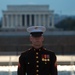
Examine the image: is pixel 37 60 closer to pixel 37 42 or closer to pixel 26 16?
pixel 37 42

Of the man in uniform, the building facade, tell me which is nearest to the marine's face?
the man in uniform

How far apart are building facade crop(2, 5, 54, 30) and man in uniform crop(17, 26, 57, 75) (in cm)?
5010

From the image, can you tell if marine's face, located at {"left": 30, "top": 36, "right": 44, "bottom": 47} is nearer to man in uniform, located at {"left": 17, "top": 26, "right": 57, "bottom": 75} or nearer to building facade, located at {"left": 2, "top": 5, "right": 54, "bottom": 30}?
man in uniform, located at {"left": 17, "top": 26, "right": 57, "bottom": 75}

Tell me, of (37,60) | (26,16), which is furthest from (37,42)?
(26,16)

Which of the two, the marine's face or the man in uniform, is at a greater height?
the marine's face

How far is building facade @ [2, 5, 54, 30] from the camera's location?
55.0 m

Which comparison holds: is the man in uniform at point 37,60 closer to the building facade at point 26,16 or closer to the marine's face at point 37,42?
the marine's face at point 37,42

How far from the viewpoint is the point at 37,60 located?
12.7 feet

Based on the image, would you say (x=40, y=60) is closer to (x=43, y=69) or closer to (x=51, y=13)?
(x=43, y=69)

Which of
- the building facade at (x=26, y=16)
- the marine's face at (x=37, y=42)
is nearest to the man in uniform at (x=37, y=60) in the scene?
the marine's face at (x=37, y=42)

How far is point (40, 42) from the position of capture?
3785 millimetres

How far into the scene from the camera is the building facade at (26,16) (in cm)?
5500

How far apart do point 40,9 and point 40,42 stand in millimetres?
50956

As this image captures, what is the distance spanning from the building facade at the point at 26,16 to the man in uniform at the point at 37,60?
1973 inches
